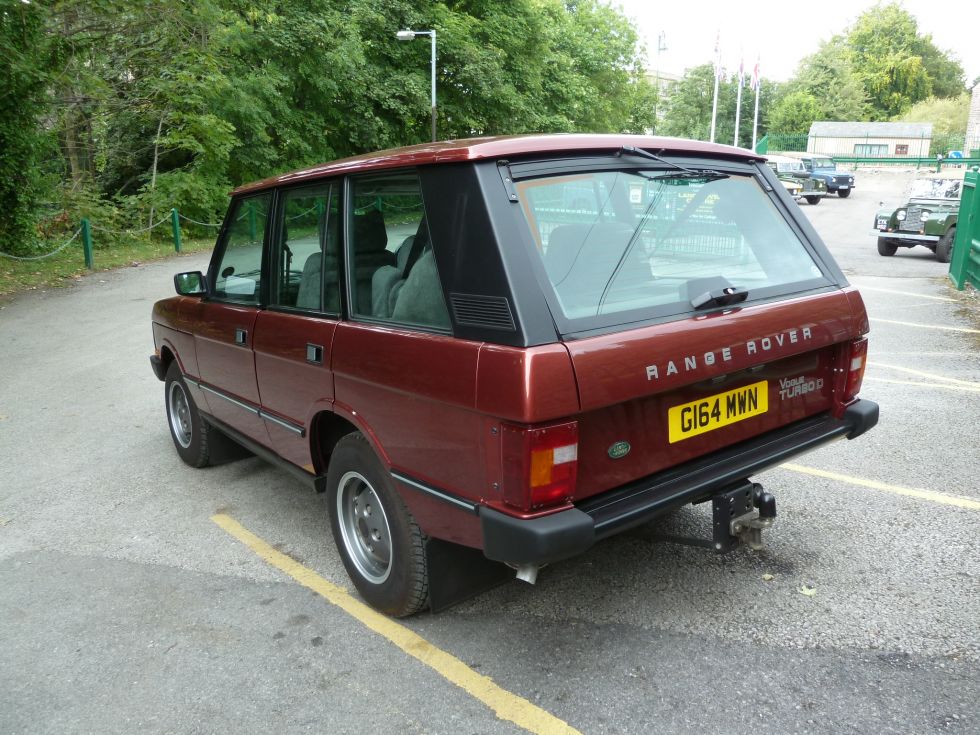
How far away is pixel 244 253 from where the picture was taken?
4301mm

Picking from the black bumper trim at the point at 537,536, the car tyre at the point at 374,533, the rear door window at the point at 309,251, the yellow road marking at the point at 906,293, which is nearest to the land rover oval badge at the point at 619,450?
the black bumper trim at the point at 537,536

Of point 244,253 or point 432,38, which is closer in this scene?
point 244,253

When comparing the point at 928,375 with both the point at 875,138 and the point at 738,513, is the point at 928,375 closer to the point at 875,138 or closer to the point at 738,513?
the point at 738,513

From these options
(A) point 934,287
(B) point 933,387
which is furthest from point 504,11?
(B) point 933,387

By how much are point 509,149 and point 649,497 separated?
1.33 metres

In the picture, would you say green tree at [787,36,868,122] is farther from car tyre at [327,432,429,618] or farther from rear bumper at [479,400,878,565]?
car tyre at [327,432,429,618]

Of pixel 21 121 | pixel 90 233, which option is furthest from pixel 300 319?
pixel 90 233

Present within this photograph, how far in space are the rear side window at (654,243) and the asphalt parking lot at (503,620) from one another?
1.32 metres

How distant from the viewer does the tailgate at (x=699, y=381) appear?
8.46 feet

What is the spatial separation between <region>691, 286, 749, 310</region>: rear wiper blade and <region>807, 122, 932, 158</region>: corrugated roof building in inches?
3049

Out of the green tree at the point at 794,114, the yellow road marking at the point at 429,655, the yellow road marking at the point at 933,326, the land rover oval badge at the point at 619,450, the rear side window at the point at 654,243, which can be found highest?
the green tree at the point at 794,114

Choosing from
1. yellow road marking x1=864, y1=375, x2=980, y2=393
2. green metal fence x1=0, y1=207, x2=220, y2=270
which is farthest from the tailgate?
green metal fence x1=0, y1=207, x2=220, y2=270

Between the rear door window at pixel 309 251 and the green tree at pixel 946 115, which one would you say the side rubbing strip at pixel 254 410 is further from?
the green tree at pixel 946 115

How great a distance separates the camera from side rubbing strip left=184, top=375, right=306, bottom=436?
3703 millimetres
